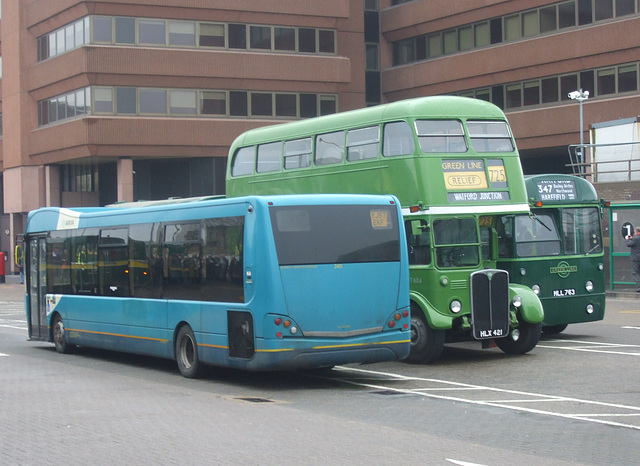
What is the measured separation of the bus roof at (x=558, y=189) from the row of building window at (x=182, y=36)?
31.9 m

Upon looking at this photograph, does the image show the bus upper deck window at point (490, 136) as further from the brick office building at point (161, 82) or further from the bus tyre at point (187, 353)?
the brick office building at point (161, 82)

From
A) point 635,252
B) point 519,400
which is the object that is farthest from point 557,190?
point 635,252

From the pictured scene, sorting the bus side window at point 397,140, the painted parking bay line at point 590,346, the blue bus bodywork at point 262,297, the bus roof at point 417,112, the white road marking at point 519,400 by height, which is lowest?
the white road marking at point 519,400

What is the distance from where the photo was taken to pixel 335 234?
1317cm

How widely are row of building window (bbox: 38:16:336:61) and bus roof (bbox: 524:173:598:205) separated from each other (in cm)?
3190

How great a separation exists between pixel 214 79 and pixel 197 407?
38.5 metres

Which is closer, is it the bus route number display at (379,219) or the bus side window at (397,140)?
the bus route number display at (379,219)

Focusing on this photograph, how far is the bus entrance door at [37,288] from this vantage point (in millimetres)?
19328

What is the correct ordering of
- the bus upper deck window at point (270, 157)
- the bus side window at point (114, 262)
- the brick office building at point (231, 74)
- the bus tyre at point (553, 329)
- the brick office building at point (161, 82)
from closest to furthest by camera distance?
the bus side window at point (114, 262) < the bus upper deck window at point (270, 157) < the bus tyre at point (553, 329) < the brick office building at point (231, 74) < the brick office building at point (161, 82)

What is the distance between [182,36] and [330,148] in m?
31.7

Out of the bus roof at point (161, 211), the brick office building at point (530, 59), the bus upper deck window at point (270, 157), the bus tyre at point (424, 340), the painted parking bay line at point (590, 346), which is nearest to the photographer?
the bus roof at point (161, 211)

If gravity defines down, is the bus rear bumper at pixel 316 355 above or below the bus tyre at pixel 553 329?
above

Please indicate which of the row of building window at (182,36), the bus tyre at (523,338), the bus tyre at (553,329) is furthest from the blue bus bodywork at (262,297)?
the row of building window at (182,36)

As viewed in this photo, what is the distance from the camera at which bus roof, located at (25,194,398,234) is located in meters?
13.1
